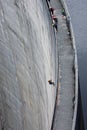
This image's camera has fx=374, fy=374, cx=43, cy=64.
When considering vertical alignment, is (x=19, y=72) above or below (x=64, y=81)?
above

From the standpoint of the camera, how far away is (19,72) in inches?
523

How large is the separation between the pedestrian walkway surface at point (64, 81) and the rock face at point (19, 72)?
4280 millimetres

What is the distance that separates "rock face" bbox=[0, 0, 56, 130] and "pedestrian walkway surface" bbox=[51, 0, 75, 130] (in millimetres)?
4280

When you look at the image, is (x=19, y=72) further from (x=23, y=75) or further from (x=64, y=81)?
(x=64, y=81)

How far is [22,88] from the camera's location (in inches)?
521

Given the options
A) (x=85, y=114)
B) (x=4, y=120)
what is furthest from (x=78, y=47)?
(x=4, y=120)

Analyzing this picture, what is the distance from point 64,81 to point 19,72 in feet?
37.0

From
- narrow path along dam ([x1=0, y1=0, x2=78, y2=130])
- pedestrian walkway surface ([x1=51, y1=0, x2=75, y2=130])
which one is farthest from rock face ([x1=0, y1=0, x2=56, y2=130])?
pedestrian walkway surface ([x1=51, y1=0, x2=75, y2=130])


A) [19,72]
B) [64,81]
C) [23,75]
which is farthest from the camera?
[64,81]

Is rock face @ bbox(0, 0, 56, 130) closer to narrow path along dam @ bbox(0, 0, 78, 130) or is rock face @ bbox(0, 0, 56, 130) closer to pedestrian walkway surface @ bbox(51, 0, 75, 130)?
narrow path along dam @ bbox(0, 0, 78, 130)

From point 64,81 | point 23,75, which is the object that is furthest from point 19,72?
point 64,81

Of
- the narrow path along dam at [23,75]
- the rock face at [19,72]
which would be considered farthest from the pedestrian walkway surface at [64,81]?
the rock face at [19,72]

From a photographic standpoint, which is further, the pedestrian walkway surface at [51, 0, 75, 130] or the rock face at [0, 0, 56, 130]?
the pedestrian walkway surface at [51, 0, 75, 130]

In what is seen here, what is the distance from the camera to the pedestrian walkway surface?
2081 centimetres
